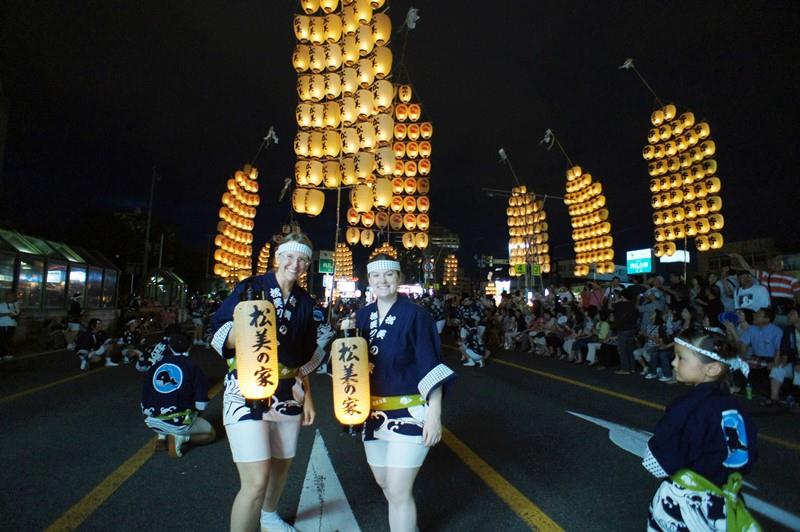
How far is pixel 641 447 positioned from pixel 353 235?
21554 mm

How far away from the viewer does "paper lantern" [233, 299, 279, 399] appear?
8.63 feet

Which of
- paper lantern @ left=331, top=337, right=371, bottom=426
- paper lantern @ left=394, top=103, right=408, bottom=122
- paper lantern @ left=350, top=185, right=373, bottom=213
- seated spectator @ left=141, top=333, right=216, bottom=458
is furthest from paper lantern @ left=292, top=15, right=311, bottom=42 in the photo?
paper lantern @ left=331, top=337, right=371, bottom=426

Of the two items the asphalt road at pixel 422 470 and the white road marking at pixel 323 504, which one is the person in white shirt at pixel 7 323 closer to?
the asphalt road at pixel 422 470

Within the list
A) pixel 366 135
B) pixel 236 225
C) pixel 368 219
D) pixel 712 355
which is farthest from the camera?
pixel 236 225

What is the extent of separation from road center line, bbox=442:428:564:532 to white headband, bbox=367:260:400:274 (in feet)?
7.22

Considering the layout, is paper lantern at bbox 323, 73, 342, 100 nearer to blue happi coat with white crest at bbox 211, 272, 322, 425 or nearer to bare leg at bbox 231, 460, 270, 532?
blue happi coat with white crest at bbox 211, 272, 322, 425

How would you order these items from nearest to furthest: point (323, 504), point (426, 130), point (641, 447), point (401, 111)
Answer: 1. point (323, 504)
2. point (641, 447)
3. point (401, 111)
4. point (426, 130)

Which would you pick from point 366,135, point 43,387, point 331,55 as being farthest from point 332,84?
point 43,387

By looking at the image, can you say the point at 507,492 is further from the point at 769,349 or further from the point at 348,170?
the point at 348,170

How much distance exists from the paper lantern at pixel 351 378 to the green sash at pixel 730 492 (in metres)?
1.68

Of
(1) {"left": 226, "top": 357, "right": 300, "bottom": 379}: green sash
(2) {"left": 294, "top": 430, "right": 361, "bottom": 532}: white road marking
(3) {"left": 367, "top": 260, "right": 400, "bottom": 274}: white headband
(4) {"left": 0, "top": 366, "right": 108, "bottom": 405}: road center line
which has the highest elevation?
(3) {"left": 367, "top": 260, "right": 400, "bottom": 274}: white headband

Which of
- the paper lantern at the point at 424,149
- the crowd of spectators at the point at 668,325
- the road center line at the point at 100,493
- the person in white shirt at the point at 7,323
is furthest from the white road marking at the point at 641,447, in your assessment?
the paper lantern at the point at 424,149

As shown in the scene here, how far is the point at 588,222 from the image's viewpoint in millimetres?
28547

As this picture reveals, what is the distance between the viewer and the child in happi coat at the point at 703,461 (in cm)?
215
